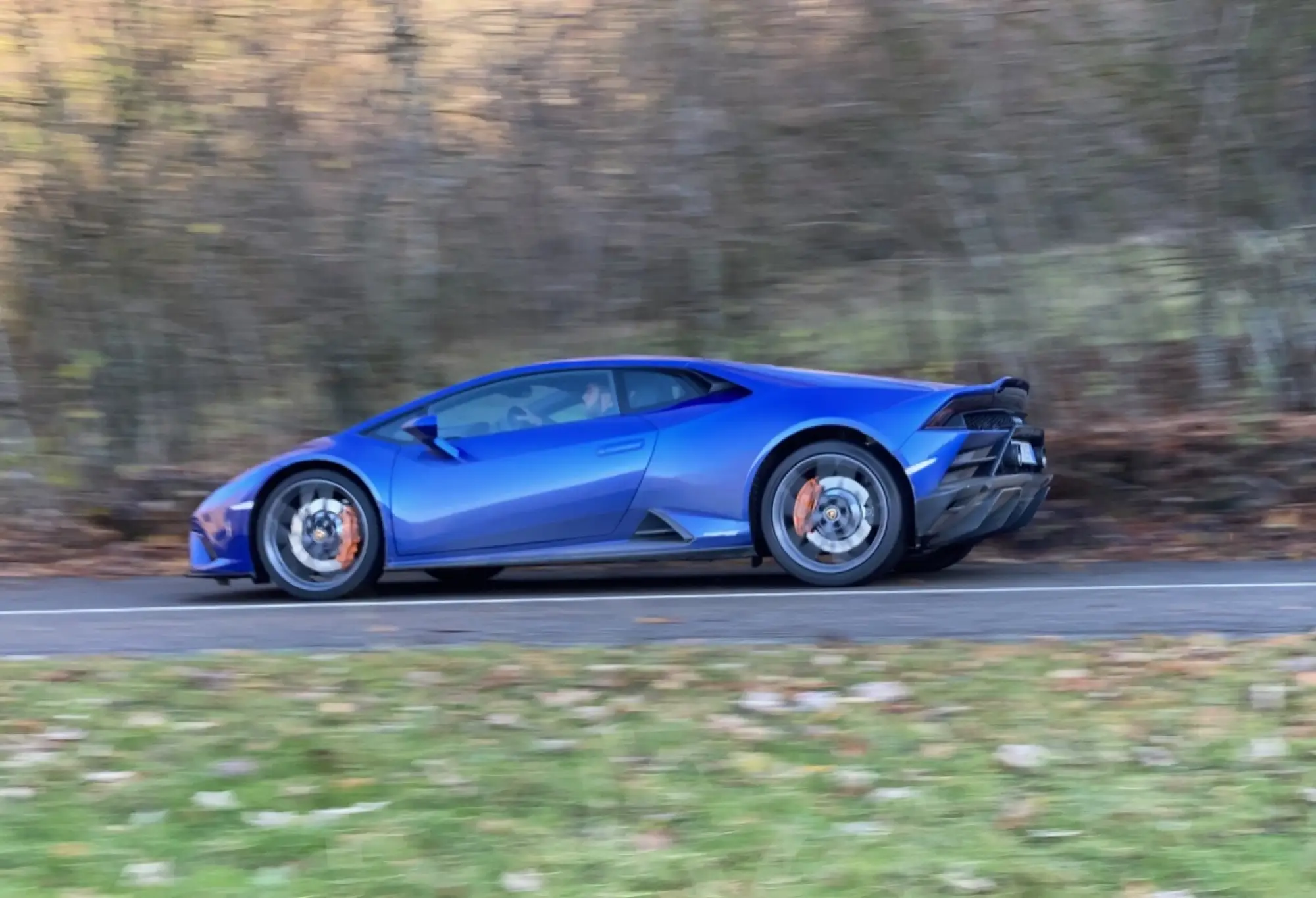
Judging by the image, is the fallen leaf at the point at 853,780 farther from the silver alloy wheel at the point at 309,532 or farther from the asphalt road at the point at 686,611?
the silver alloy wheel at the point at 309,532

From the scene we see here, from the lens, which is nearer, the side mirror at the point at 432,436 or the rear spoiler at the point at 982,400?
the rear spoiler at the point at 982,400

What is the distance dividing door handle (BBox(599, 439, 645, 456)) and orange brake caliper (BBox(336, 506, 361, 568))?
4.72 feet

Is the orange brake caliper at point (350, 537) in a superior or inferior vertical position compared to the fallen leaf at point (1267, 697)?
superior

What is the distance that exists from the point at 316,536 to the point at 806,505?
2706 mm

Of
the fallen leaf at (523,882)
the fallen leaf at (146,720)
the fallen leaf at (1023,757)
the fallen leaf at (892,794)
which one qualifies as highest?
the fallen leaf at (146,720)

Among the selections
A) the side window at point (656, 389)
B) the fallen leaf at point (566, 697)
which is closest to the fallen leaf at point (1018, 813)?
the fallen leaf at point (566, 697)

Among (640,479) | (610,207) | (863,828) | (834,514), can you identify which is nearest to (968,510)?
(834,514)

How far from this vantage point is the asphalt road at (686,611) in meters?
6.12

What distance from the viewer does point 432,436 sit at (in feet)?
25.6

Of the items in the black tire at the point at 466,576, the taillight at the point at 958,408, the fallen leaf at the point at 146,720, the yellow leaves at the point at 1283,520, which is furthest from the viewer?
the yellow leaves at the point at 1283,520

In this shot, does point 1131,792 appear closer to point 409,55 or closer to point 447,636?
point 447,636

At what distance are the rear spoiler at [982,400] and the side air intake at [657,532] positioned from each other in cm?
141

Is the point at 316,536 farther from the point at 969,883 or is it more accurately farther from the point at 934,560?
the point at 969,883

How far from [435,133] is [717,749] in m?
8.78
